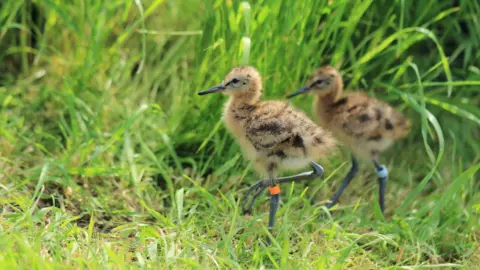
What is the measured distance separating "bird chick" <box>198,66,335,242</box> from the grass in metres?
0.15

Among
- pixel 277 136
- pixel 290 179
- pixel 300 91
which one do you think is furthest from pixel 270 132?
pixel 300 91

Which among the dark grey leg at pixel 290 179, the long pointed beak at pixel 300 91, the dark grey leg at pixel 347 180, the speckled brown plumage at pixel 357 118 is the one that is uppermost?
the long pointed beak at pixel 300 91

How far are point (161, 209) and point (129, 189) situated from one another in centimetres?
18

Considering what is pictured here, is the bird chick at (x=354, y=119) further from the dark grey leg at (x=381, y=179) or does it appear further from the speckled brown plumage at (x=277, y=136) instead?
the speckled brown plumage at (x=277, y=136)

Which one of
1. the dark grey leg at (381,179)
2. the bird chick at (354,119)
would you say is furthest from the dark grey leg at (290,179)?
the dark grey leg at (381,179)

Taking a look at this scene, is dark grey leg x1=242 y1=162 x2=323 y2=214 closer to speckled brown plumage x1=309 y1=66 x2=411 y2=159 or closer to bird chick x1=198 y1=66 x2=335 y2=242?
bird chick x1=198 y1=66 x2=335 y2=242

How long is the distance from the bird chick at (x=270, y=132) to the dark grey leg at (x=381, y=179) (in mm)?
466

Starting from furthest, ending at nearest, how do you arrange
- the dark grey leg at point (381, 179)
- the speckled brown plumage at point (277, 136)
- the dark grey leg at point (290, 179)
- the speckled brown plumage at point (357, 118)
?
1. the dark grey leg at point (381, 179)
2. the speckled brown plumage at point (357, 118)
3. the dark grey leg at point (290, 179)
4. the speckled brown plumage at point (277, 136)

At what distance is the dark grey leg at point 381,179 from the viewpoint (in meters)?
3.31

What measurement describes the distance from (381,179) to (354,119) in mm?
313

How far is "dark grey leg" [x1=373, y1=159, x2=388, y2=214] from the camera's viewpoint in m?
3.31

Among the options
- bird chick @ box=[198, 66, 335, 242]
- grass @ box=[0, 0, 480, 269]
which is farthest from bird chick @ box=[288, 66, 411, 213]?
bird chick @ box=[198, 66, 335, 242]

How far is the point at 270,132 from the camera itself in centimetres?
281

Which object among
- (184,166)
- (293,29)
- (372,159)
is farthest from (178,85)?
(372,159)
